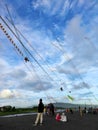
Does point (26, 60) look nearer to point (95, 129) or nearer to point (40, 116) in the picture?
point (40, 116)

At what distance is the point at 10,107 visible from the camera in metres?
85.1

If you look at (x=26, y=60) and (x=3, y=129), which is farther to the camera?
(x=26, y=60)

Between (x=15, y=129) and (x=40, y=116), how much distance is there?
6333 millimetres

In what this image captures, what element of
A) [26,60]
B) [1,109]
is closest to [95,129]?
[26,60]

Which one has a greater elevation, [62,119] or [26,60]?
[26,60]

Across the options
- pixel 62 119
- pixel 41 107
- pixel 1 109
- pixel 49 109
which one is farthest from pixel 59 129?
pixel 1 109

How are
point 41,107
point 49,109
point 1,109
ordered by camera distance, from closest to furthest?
1. point 41,107
2. point 49,109
3. point 1,109

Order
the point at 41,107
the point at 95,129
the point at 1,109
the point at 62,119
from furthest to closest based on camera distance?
the point at 1,109 → the point at 62,119 → the point at 41,107 → the point at 95,129

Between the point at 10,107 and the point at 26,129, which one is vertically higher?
the point at 10,107

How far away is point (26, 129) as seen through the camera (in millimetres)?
22750

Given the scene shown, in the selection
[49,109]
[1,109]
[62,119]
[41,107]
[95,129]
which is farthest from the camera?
[1,109]

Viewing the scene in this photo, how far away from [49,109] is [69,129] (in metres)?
29.9

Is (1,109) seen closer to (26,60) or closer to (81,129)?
(26,60)

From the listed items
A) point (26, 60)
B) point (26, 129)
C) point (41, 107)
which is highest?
point (26, 60)
